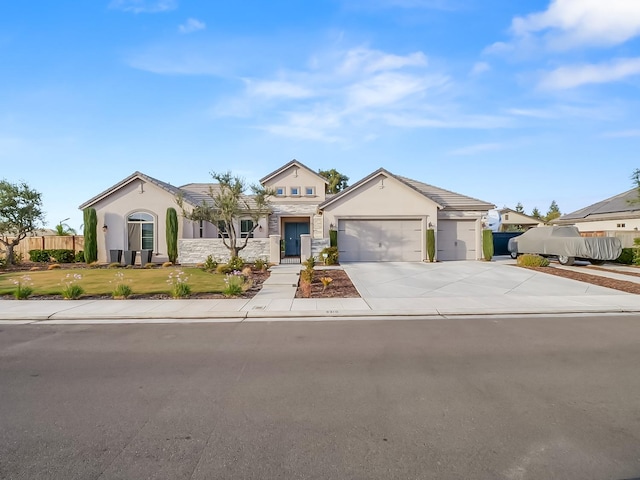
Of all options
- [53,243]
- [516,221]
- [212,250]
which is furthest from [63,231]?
[516,221]

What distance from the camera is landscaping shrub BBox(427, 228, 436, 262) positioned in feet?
66.2

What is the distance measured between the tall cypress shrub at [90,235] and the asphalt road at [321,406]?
15.5 meters

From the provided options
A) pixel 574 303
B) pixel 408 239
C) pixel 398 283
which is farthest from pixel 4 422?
pixel 408 239

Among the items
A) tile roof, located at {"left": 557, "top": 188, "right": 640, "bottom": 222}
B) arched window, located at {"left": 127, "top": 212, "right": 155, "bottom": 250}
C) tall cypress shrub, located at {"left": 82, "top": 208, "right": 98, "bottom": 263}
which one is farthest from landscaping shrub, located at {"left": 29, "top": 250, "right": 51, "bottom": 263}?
tile roof, located at {"left": 557, "top": 188, "right": 640, "bottom": 222}

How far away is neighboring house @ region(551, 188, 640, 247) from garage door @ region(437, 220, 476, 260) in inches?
410

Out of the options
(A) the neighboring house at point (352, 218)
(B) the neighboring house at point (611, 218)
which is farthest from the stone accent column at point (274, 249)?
(B) the neighboring house at point (611, 218)

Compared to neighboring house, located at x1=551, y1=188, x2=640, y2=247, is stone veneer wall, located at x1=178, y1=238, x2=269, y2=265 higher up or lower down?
lower down

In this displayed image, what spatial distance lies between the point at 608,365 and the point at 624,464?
289 cm

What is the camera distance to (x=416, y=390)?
14.3 ft

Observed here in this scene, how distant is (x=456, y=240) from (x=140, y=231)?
20082 millimetres

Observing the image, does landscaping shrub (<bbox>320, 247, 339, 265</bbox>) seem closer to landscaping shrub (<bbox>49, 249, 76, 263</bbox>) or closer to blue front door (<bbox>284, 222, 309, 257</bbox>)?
blue front door (<bbox>284, 222, 309, 257</bbox>)

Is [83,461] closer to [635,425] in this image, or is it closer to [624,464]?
[624,464]

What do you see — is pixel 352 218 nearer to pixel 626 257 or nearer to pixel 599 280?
pixel 599 280

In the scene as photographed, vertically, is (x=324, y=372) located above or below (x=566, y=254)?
below
